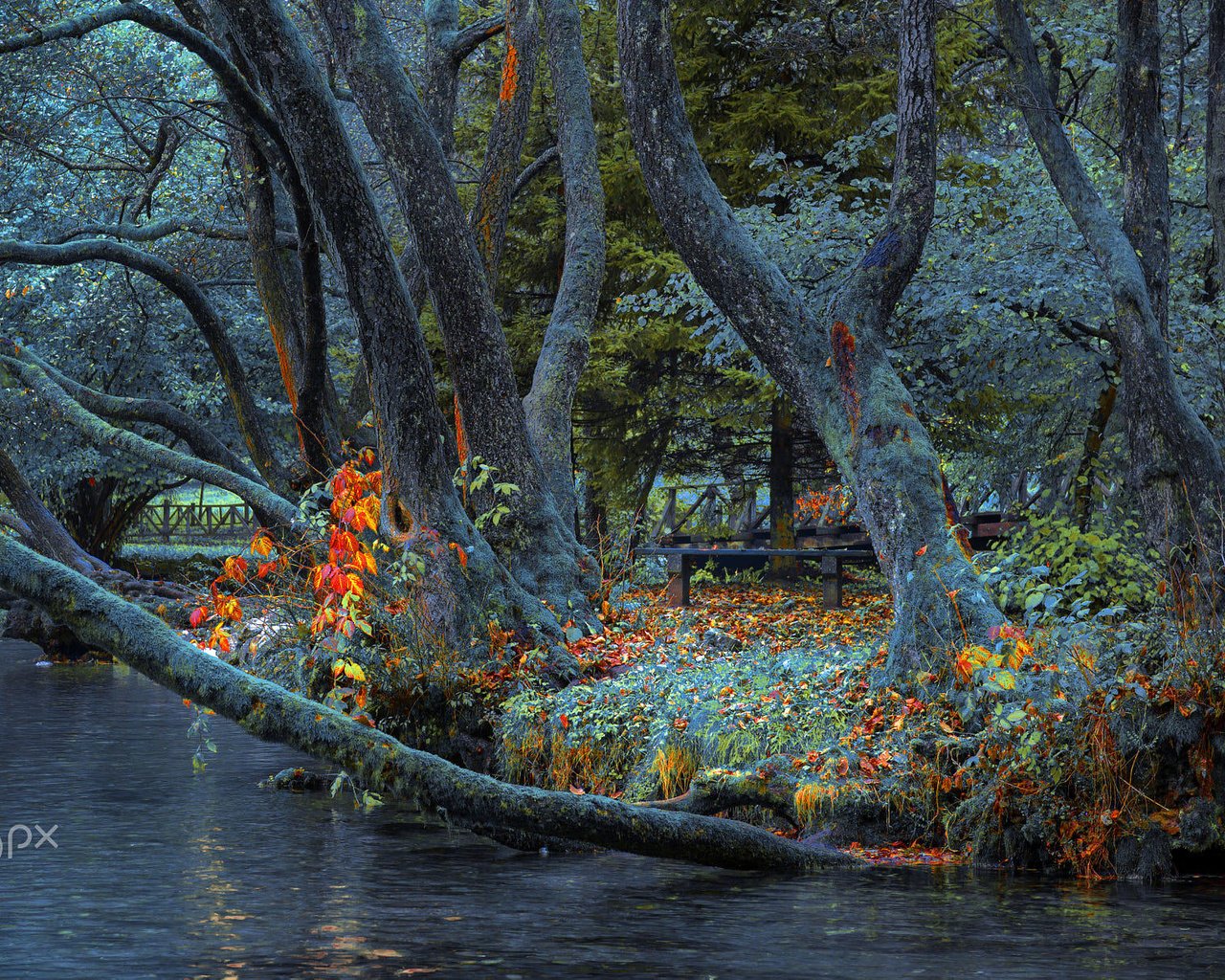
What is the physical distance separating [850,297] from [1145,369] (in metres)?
3.45

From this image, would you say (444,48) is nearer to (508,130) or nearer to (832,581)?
(508,130)

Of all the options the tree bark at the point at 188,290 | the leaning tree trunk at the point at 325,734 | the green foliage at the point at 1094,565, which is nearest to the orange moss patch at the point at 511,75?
the tree bark at the point at 188,290

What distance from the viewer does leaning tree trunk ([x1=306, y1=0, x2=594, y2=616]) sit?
12.2 meters

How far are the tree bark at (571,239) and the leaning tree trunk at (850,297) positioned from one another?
3.92 meters

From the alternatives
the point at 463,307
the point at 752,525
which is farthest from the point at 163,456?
the point at 752,525

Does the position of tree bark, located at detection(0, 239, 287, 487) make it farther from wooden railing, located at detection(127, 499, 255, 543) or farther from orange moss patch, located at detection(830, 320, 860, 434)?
wooden railing, located at detection(127, 499, 255, 543)

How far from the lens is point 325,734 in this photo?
5.91m

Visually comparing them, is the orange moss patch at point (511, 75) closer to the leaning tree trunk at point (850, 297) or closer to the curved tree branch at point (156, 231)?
the curved tree branch at point (156, 231)

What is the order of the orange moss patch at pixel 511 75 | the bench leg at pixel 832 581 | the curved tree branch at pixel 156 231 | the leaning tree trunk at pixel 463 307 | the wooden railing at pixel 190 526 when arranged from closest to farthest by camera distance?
the leaning tree trunk at pixel 463 307
the curved tree branch at pixel 156 231
the orange moss patch at pixel 511 75
the bench leg at pixel 832 581
the wooden railing at pixel 190 526

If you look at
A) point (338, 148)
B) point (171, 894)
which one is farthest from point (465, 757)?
point (338, 148)

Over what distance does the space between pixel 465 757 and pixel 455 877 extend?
9.38 feet

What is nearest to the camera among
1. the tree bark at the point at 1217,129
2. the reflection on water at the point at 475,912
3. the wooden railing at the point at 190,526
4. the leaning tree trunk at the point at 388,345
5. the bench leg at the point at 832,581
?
the reflection on water at the point at 475,912

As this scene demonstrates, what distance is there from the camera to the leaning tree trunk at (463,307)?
12.2m

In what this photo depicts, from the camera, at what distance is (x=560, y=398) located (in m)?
15.2
